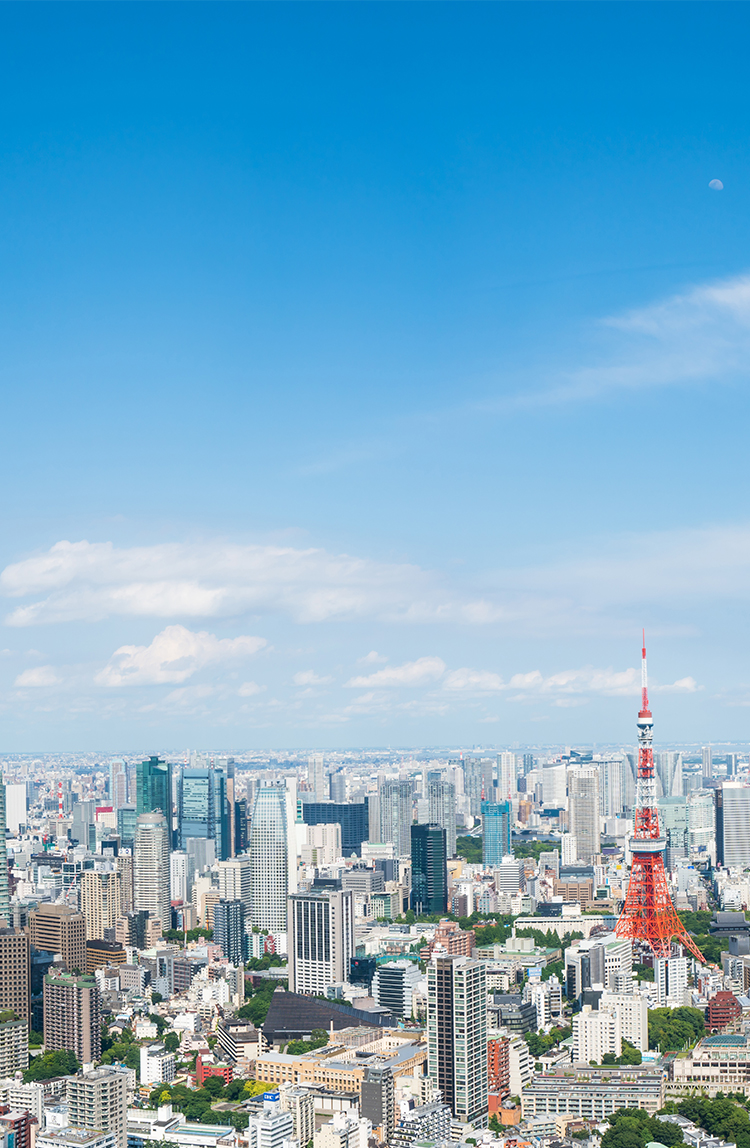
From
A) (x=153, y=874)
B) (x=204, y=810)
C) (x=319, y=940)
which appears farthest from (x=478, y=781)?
(x=319, y=940)

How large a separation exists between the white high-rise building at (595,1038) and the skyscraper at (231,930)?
598 cm

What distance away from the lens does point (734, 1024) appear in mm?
11891

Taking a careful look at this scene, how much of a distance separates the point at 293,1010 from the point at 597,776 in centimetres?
1777

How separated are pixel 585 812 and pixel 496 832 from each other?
3.29 metres

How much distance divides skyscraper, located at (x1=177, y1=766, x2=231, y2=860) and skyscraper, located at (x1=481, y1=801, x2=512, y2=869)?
16.0 ft

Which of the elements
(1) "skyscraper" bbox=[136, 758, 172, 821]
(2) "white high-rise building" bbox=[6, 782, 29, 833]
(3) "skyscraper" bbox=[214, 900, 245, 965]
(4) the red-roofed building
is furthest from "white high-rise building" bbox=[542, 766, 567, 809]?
(4) the red-roofed building

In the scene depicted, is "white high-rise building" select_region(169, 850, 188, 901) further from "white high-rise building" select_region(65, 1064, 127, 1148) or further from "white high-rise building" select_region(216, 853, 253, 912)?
"white high-rise building" select_region(65, 1064, 127, 1148)

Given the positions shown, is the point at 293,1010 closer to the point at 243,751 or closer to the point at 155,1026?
the point at 155,1026

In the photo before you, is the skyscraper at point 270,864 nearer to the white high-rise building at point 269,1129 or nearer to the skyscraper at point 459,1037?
the skyscraper at point 459,1037

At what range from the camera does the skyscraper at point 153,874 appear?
18.1 meters

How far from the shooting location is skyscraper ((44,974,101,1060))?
36.8 feet

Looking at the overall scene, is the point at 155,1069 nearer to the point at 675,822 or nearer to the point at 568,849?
the point at 568,849

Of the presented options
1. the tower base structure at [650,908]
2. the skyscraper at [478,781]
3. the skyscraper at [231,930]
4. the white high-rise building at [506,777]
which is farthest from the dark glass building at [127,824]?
the white high-rise building at [506,777]

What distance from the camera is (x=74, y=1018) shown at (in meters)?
11.3
